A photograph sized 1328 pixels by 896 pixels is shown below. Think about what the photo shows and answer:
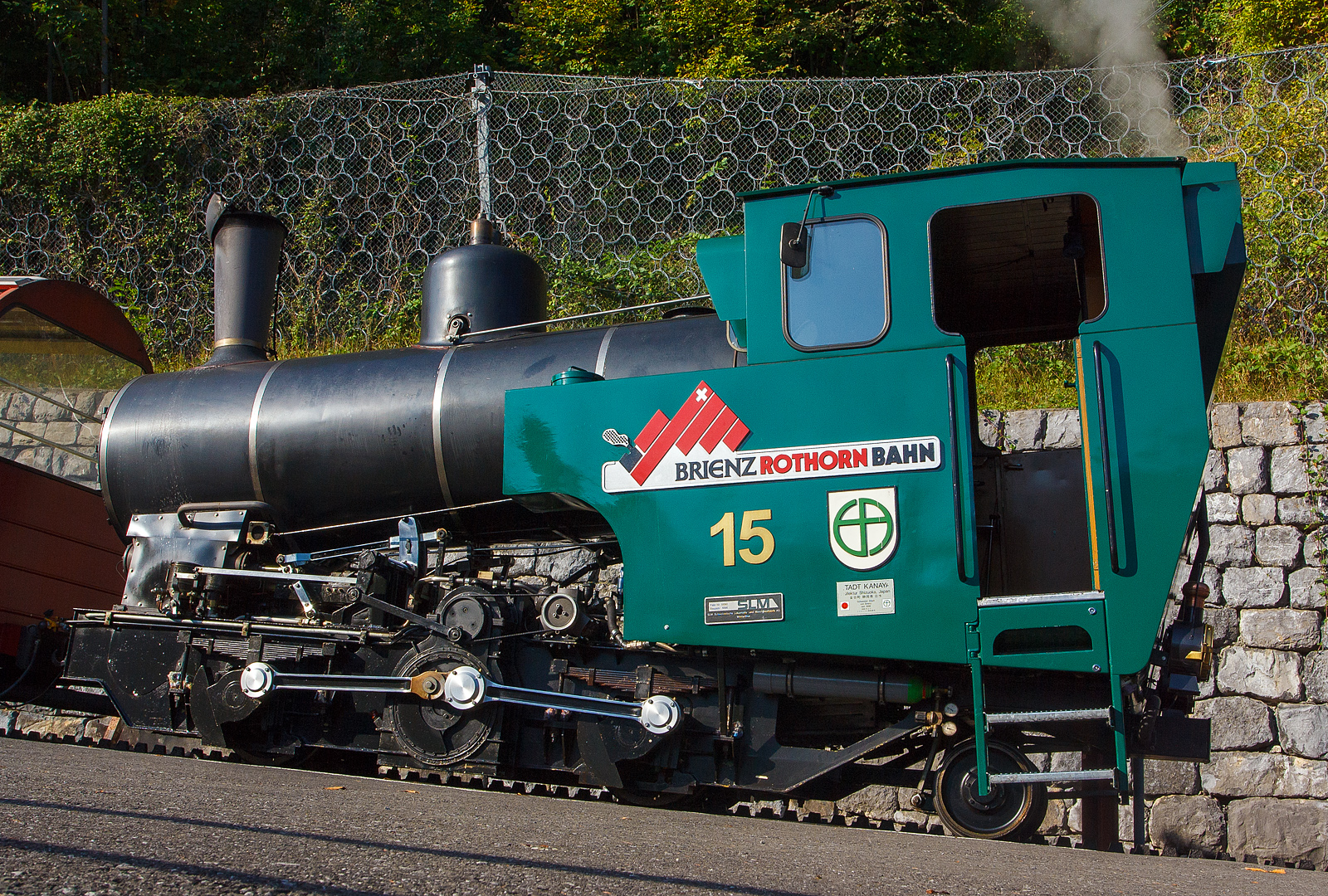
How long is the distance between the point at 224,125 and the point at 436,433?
806cm

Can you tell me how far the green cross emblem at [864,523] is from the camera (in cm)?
391

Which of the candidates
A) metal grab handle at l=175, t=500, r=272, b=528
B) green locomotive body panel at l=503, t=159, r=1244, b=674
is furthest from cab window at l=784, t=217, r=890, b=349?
metal grab handle at l=175, t=500, r=272, b=528

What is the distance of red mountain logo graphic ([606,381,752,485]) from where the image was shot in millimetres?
4145

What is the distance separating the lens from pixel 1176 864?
12.8 ft

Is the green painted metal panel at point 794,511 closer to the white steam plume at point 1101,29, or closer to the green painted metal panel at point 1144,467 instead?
the green painted metal panel at point 1144,467

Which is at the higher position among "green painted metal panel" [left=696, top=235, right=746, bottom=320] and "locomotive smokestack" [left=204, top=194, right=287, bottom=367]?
"locomotive smokestack" [left=204, top=194, right=287, bottom=367]

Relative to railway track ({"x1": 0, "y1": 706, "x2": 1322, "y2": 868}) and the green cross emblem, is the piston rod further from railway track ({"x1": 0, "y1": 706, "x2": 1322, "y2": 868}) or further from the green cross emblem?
the green cross emblem

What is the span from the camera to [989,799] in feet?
13.4

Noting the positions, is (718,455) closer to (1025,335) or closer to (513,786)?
(1025,335)

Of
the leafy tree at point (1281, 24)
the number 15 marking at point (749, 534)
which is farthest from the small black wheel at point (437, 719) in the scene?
the leafy tree at point (1281, 24)

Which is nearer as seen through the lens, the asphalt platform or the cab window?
the asphalt platform

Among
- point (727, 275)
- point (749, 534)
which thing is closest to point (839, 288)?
point (727, 275)

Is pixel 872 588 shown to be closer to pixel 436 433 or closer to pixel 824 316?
pixel 824 316

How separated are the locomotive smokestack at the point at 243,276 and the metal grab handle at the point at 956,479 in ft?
13.4
